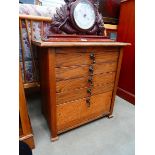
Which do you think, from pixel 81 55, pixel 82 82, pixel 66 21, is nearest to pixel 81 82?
pixel 82 82

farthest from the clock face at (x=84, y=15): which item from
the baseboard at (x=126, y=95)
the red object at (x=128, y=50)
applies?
the baseboard at (x=126, y=95)

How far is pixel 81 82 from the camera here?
3.46 ft

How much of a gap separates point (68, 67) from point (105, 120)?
0.69 metres

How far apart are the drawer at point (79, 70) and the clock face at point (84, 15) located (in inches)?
11.4

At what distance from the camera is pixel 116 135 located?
117 centimetres

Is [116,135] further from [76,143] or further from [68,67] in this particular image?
[68,67]

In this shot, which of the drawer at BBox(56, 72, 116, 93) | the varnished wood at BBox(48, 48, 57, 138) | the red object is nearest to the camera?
the varnished wood at BBox(48, 48, 57, 138)

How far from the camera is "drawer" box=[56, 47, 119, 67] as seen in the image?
90 centimetres

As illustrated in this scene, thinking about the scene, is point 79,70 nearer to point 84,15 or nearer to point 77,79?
point 77,79

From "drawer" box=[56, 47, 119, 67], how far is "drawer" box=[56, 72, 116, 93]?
12cm

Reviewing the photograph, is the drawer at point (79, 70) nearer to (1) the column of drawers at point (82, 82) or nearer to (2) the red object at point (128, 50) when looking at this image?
(1) the column of drawers at point (82, 82)

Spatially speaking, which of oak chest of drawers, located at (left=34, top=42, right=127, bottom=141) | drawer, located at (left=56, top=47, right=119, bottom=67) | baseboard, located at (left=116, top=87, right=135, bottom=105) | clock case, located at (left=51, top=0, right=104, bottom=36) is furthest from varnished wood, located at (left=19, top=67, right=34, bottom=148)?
baseboard, located at (left=116, top=87, right=135, bottom=105)

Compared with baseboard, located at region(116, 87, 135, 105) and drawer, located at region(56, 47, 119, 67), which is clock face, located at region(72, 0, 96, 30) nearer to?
drawer, located at region(56, 47, 119, 67)
